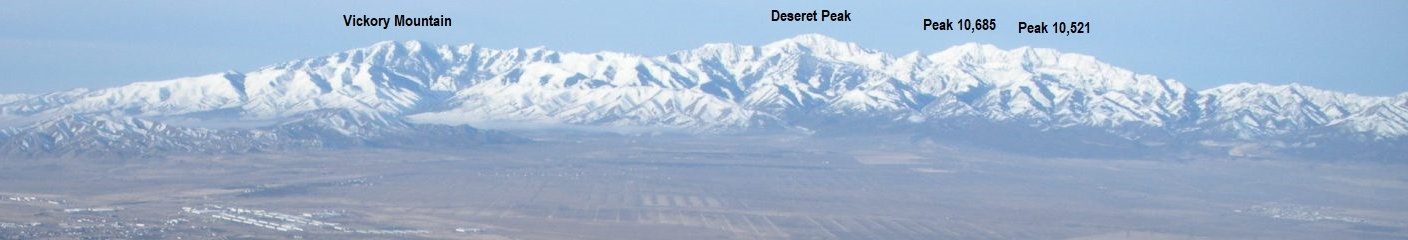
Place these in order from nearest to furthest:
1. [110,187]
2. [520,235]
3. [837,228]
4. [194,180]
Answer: [520,235]
[837,228]
[110,187]
[194,180]

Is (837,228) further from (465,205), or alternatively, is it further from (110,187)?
(110,187)

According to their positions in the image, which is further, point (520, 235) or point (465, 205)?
point (465, 205)

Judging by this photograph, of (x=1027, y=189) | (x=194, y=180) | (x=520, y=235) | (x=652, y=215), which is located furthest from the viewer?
(x=1027, y=189)

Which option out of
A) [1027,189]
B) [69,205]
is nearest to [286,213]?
[69,205]

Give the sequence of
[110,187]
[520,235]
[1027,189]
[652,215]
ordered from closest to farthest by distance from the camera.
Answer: [520,235]
[652,215]
[110,187]
[1027,189]

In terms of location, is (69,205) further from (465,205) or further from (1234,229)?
(1234,229)

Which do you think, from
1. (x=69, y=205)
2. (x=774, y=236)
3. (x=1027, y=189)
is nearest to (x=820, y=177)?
(x=1027, y=189)

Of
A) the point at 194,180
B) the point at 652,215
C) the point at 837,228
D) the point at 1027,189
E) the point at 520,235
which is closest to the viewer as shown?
the point at 520,235

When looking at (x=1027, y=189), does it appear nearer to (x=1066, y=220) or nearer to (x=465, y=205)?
(x=1066, y=220)

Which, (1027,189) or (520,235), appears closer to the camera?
(520,235)

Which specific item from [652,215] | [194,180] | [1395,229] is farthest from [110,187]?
[1395,229]
